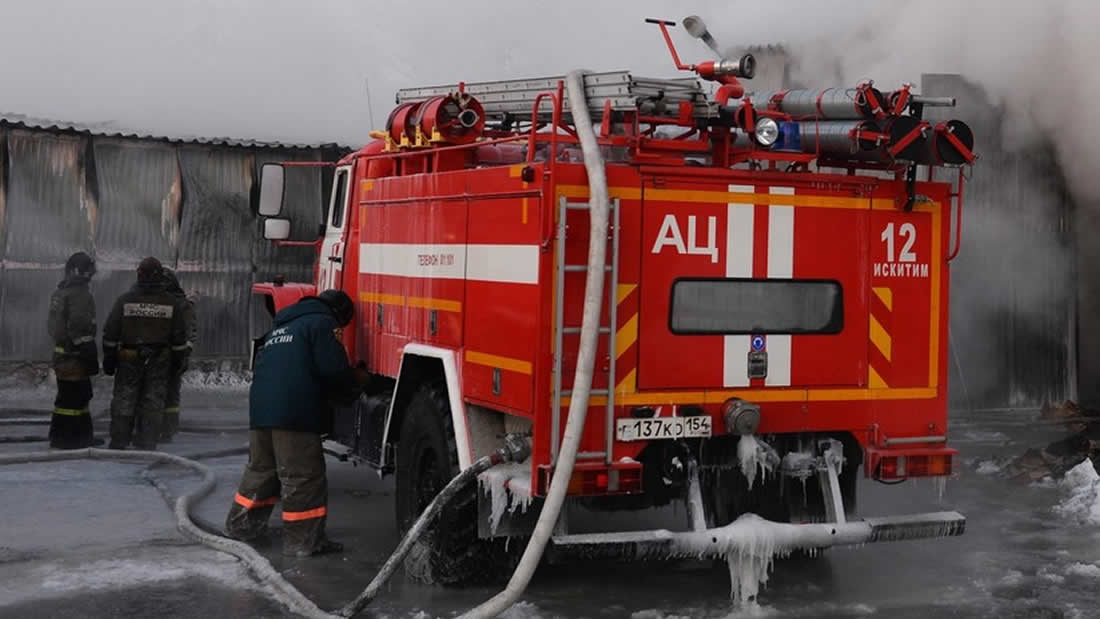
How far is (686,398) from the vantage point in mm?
6312

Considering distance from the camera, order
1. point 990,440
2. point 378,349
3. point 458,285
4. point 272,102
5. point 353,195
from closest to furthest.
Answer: point 458,285 < point 378,349 < point 353,195 < point 990,440 < point 272,102

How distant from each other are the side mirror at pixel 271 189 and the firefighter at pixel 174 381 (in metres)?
3.00

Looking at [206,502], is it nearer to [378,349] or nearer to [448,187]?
[378,349]

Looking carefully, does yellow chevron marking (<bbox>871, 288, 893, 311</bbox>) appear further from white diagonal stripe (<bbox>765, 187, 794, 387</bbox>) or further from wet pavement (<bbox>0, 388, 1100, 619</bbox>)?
wet pavement (<bbox>0, 388, 1100, 619</bbox>)

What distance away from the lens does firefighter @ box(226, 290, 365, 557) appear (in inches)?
303

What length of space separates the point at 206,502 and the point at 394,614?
10.6 feet

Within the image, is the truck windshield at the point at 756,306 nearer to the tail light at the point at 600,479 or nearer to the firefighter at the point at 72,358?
the tail light at the point at 600,479

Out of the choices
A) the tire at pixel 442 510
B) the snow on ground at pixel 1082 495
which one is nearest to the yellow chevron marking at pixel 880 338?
the tire at pixel 442 510

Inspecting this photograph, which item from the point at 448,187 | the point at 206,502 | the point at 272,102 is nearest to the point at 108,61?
the point at 272,102

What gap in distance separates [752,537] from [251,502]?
330cm

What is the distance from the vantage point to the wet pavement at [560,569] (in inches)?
264

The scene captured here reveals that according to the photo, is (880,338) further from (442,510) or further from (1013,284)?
(1013,284)

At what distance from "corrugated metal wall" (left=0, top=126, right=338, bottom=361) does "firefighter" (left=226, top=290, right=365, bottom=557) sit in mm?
8169

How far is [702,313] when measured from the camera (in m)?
6.37
